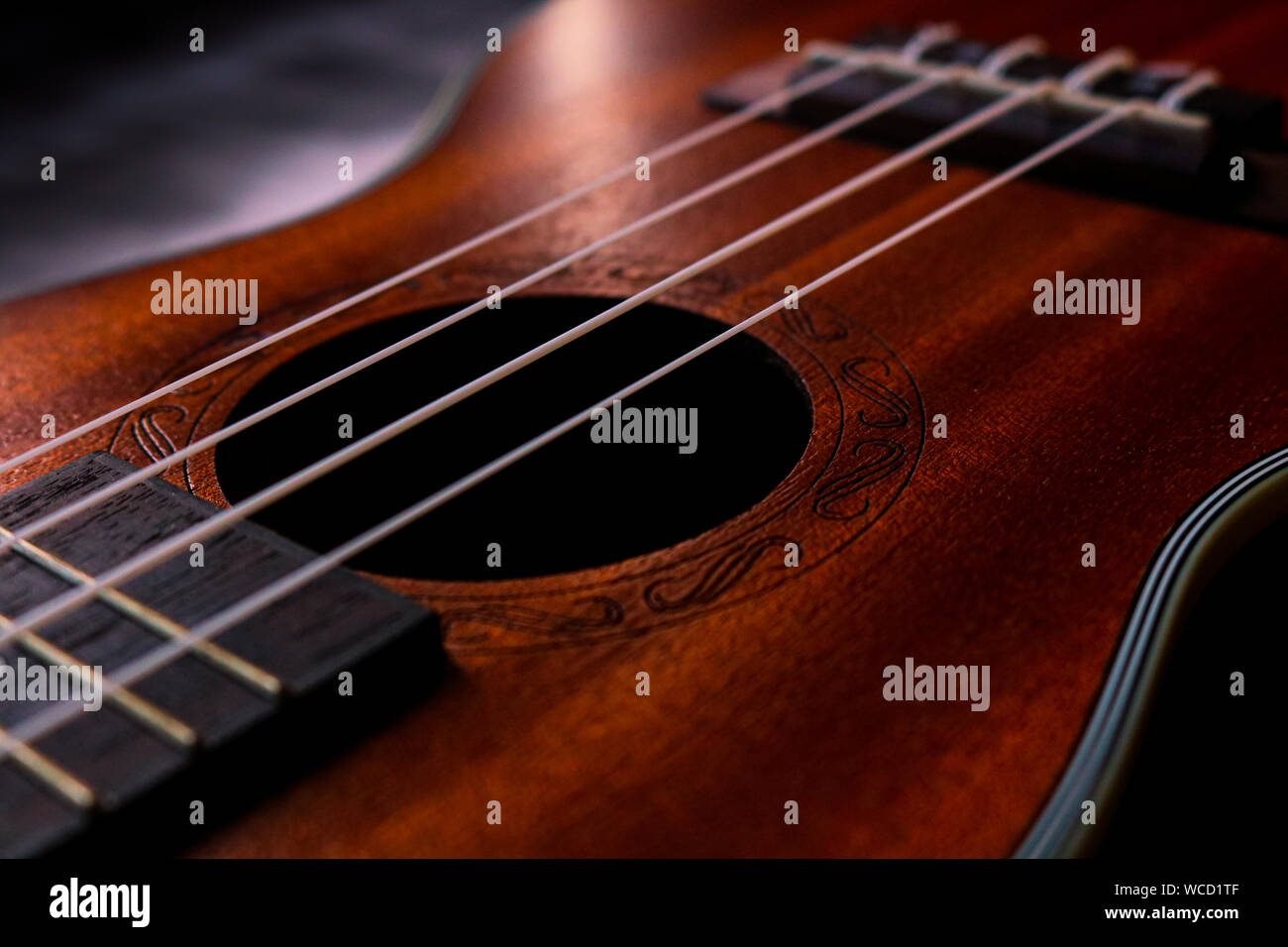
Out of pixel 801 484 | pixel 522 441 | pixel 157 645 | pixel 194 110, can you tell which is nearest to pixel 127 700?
pixel 157 645

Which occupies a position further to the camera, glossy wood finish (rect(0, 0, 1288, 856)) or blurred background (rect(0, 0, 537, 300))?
blurred background (rect(0, 0, 537, 300))

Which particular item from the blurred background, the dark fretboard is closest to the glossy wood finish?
the dark fretboard

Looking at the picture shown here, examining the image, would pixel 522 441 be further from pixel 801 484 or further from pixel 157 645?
pixel 157 645

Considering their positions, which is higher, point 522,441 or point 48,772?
point 522,441

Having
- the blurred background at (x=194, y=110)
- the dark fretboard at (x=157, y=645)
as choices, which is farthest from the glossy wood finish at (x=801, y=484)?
the blurred background at (x=194, y=110)

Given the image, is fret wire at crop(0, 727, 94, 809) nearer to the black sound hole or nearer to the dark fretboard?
the dark fretboard

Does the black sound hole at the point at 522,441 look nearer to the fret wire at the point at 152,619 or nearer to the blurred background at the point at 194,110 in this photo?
the fret wire at the point at 152,619
